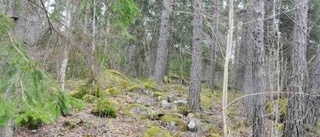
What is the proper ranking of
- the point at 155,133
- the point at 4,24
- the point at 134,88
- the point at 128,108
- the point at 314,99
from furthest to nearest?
1. the point at 134,88
2. the point at 128,108
3. the point at 314,99
4. the point at 155,133
5. the point at 4,24

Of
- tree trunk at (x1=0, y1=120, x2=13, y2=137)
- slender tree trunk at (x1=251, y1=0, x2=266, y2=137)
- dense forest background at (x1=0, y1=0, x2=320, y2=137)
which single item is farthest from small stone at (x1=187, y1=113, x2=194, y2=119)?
tree trunk at (x1=0, y1=120, x2=13, y2=137)

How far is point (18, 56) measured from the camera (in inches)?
144

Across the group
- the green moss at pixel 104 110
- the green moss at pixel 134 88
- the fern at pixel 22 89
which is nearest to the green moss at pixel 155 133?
the green moss at pixel 104 110

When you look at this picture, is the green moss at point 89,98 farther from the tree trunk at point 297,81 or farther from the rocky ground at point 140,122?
the tree trunk at point 297,81

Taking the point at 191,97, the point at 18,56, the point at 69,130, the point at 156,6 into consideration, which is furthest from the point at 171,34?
the point at 18,56

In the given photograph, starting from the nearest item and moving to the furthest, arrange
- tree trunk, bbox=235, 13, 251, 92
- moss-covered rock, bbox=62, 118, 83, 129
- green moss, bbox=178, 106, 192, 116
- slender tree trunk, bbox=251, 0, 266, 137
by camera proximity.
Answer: slender tree trunk, bbox=251, 0, 266, 137 < moss-covered rock, bbox=62, 118, 83, 129 < tree trunk, bbox=235, 13, 251, 92 < green moss, bbox=178, 106, 192, 116

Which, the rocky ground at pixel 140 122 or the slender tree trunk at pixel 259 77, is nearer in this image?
the slender tree trunk at pixel 259 77

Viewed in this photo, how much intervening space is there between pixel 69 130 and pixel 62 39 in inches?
118

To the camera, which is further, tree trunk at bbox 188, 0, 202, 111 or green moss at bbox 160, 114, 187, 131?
tree trunk at bbox 188, 0, 202, 111

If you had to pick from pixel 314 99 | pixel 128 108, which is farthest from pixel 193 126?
pixel 314 99

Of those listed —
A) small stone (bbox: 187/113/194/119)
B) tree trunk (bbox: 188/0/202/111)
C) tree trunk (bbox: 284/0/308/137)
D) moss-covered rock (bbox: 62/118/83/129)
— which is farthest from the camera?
tree trunk (bbox: 188/0/202/111)

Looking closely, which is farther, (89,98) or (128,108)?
(89,98)

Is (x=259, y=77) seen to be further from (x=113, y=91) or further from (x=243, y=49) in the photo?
(x=243, y=49)

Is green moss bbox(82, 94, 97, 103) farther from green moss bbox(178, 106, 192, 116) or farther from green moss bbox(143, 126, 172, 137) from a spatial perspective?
green moss bbox(143, 126, 172, 137)
